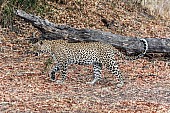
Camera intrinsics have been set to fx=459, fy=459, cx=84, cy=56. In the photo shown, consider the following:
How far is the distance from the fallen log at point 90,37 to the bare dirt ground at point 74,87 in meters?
0.49

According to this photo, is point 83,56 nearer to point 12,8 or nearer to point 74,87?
point 74,87

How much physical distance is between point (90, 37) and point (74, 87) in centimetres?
317

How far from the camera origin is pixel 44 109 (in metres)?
8.34

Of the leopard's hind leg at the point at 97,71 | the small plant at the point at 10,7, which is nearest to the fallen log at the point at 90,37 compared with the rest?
the small plant at the point at 10,7

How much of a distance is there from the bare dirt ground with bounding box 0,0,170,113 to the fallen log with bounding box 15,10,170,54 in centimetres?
49

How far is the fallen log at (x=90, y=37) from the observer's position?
13172 millimetres

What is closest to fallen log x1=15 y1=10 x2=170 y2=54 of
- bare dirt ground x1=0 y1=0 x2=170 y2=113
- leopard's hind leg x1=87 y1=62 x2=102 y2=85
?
bare dirt ground x1=0 y1=0 x2=170 y2=113

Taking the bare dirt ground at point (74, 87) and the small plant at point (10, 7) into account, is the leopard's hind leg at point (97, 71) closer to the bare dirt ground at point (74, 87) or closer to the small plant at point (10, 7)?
the bare dirt ground at point (74, 87)

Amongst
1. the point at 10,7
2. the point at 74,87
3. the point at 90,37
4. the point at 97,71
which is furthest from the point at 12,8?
the point at 74,87

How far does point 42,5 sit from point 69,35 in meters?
3.70

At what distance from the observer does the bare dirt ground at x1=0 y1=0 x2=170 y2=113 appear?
340 inches

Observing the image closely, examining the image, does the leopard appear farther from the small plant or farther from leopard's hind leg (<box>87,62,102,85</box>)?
the small plant

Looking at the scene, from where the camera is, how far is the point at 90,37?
1333 cm

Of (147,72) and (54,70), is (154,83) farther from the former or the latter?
(54,70)
